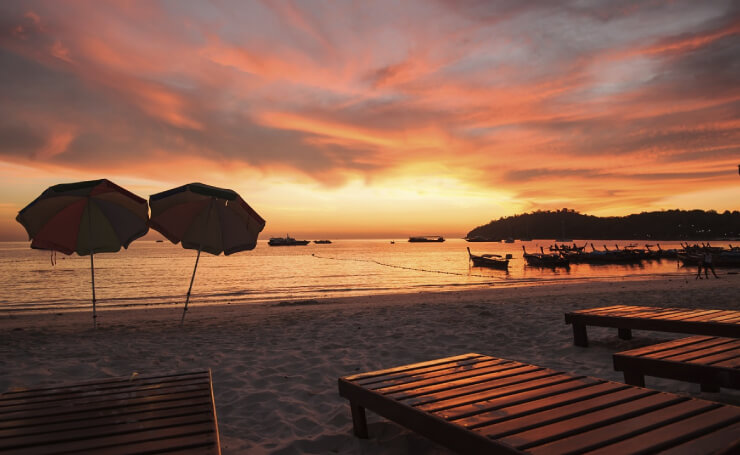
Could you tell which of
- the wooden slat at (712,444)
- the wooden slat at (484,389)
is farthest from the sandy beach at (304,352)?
the wooden slat at (712,444)

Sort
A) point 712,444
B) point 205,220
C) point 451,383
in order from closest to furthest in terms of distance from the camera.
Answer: point 712,444 → point 451,383 → point 205,220

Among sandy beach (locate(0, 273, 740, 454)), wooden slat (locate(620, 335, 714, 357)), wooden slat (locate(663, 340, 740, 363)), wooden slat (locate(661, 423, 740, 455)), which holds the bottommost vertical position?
sandy beach (locate(0, 273, 740, 454))

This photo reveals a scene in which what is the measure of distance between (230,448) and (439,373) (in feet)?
6.65

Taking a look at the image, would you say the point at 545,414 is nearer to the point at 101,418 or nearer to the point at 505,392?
the point at 505,392

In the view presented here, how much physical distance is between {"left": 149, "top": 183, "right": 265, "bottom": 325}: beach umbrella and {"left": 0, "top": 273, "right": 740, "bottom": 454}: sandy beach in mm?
2043

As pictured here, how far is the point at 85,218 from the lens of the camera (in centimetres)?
1007

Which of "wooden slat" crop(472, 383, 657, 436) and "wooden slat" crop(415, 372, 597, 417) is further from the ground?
"wooden slat" crop(472, 383, 657, 436)

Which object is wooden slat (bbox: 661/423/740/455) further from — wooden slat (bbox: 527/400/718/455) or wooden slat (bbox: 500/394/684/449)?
wooden slat (bbox: 500/394/684/449)

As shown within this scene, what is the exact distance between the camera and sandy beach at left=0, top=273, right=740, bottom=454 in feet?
14.6

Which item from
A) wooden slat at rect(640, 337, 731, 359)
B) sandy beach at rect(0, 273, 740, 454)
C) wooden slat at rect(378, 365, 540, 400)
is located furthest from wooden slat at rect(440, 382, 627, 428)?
wooden slat at rect(640, 337, 731, 359)

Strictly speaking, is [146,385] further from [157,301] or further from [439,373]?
[157,301]

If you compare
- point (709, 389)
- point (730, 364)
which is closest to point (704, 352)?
point (730, 364)

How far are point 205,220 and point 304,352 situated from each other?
15.2ft

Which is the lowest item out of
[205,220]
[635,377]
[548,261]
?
[548,261]
